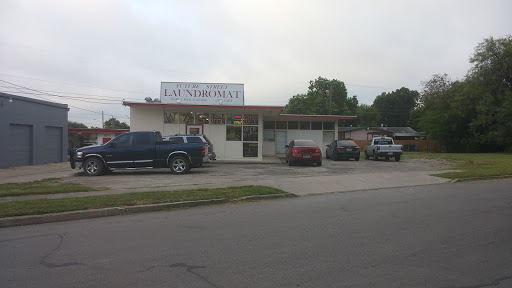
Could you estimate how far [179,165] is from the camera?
1559 centimetres

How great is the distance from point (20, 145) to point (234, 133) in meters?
11.7

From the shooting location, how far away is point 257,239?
19.2 feet

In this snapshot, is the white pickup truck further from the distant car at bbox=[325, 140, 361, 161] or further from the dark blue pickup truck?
the dark blue pickup truck

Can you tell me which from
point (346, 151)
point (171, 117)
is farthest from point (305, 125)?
point (171, 117)

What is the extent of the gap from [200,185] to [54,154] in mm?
14955

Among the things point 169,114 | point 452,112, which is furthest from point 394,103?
point 169,114

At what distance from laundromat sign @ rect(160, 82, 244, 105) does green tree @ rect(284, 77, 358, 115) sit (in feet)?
154

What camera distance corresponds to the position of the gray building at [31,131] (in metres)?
18.2

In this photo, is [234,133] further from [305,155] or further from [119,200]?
[119,200]

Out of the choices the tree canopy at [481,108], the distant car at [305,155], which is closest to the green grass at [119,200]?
the distant car at [305,155]

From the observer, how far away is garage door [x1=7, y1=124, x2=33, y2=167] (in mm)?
18661

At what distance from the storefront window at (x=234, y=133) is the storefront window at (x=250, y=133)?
0.36 m

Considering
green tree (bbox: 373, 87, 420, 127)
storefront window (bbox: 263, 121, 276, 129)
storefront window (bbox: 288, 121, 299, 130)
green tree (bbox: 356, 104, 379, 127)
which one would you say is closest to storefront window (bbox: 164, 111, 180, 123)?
storefront window (bbox: 263, 121, 276, 129)

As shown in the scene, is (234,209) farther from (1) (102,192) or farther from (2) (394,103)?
(2) (394,103)
